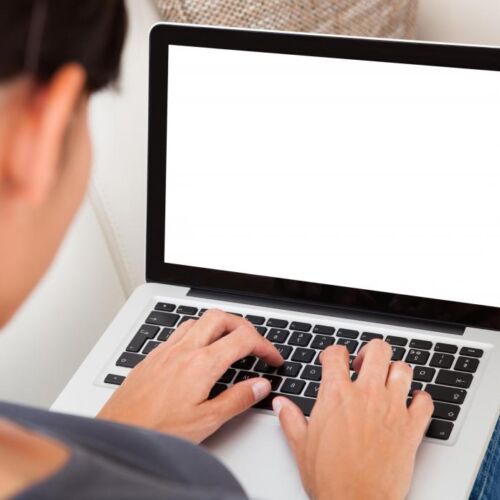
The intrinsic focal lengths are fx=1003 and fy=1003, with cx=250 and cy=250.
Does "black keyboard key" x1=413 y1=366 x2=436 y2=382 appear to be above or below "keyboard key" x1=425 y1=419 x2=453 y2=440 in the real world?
below

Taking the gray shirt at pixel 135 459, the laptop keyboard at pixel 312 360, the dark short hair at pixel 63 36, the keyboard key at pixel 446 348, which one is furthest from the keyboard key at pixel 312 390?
the dark short hair at pixel 63 36

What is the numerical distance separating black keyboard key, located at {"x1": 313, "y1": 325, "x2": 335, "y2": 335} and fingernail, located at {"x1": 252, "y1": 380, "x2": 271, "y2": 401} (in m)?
0.10

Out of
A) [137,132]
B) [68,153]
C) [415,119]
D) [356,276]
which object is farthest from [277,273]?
[68,153]

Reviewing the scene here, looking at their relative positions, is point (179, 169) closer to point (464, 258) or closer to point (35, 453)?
point (464, 258)

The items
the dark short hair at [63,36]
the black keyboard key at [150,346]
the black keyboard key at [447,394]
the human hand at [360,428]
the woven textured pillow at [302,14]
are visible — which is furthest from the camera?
the woven textured pillow at [302,14]

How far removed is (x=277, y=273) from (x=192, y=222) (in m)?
0.09

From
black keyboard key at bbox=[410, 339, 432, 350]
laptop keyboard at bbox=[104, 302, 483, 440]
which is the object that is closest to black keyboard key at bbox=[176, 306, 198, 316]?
laptop keyboard at bbox=[104, 302, 483, 440]

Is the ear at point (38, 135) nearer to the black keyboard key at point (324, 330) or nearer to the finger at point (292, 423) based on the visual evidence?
the finger at point (292, 423)

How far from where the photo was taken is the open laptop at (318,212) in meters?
0.82

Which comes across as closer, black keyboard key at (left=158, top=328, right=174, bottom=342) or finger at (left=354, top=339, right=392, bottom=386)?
finger at (left=354, top=339, right=392, bottom=386)

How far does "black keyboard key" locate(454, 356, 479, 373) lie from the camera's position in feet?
2.71

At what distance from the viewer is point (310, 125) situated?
34.2 inches

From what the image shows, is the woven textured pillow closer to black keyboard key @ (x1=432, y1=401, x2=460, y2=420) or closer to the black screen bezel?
the black screen bezel

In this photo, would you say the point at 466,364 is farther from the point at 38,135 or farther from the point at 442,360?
the point at 38,135
